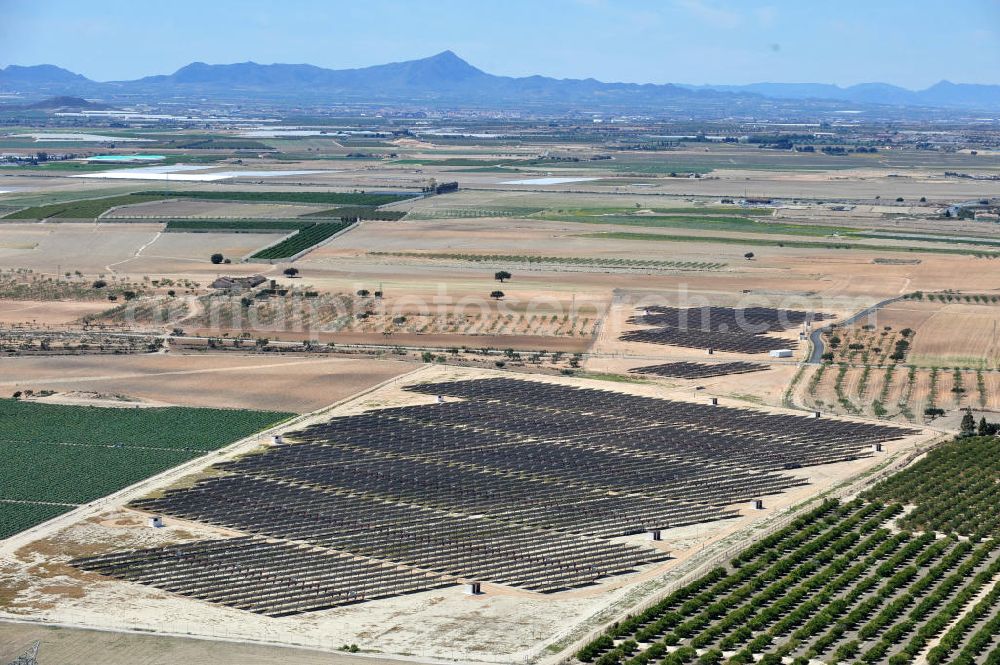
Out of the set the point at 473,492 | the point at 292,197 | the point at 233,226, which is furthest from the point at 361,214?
the point at 473,492

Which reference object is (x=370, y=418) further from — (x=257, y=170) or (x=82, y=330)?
(x=257, y=170)

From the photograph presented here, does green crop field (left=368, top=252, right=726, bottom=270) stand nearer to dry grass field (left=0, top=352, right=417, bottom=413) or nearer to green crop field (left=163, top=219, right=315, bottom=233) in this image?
green crop field (left=163, top=219, right=315, bottom=233)

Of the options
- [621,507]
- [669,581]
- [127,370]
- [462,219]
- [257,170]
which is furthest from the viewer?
[257,170]

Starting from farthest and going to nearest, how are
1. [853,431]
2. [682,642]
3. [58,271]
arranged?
[58,271], [853,431], [682,642]

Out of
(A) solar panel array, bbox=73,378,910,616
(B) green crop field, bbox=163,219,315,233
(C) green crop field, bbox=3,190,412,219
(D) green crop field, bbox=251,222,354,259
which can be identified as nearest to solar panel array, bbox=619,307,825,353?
(A) solar panel array, bbox=73,378,910,616

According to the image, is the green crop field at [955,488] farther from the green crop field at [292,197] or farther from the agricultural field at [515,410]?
the green crop field at [292,197]

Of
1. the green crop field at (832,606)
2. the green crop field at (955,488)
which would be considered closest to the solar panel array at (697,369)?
the green crop field at (955,488)

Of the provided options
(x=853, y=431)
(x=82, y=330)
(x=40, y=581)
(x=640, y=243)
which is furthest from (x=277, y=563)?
(x=640, y=243)
